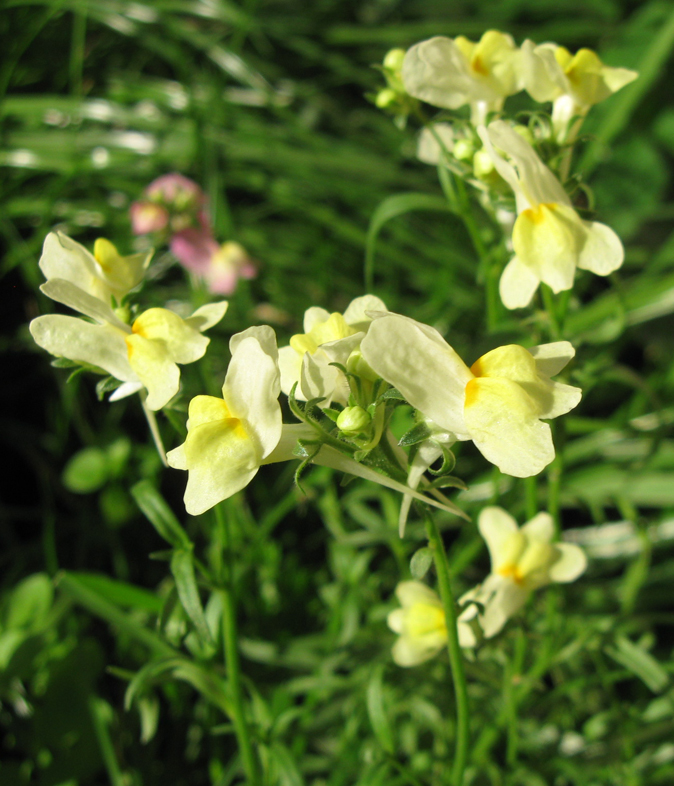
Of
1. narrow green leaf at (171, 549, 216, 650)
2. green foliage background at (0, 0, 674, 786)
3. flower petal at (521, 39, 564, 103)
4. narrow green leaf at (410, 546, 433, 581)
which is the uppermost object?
flower petal at (521, 39, 564, 103)

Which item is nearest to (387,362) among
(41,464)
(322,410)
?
(322,410)

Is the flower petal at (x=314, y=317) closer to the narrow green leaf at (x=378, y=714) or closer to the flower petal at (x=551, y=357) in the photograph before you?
the flower petal at (x=551, y=357)

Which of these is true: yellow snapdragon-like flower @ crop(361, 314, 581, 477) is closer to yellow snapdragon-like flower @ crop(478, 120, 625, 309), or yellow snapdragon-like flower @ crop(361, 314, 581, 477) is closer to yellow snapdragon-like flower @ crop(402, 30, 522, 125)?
yellow snapdragon-like flower @ crop(478, 120, 625, 309)

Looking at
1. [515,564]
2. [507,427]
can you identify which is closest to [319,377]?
[507,427]

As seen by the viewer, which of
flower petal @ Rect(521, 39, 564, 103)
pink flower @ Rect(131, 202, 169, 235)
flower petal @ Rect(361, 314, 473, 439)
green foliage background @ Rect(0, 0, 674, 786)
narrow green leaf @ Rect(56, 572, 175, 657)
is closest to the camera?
flower petal @ Rect(361, 314, 473, 439)

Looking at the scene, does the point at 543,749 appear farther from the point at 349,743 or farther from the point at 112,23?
the point at 112,23

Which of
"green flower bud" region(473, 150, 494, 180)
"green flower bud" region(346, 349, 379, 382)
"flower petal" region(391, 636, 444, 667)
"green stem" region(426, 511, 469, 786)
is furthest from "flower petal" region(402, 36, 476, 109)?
"flower petal" region(391, 636, 444, 667)
